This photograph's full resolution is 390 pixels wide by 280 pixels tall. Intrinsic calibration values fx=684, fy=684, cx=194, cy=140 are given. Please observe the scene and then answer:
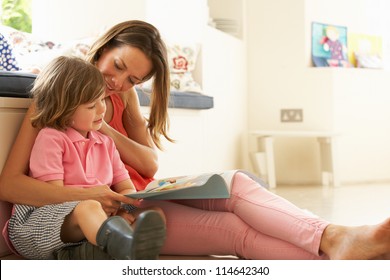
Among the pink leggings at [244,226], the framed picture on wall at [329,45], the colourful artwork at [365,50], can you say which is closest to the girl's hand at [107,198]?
the pink leggings at [244,226]

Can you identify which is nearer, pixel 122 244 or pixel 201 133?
pixel 122 244

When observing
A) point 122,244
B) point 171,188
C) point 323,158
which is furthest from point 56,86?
point 323,158

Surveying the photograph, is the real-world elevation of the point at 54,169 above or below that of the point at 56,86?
below

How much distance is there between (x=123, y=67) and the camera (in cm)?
203

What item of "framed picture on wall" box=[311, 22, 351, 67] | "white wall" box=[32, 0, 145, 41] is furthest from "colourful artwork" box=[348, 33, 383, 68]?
"white wall" box=[32, 0, 145, 41]

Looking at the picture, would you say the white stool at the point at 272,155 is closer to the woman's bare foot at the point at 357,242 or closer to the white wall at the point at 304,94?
the white wall at the point at 304,94

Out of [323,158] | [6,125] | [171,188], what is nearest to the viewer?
[171,188]

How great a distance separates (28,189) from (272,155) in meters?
3.22

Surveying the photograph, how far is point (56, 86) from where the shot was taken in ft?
5.87

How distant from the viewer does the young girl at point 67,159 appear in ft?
5.40

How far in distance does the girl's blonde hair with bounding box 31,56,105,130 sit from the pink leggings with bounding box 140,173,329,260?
1.08 feet
